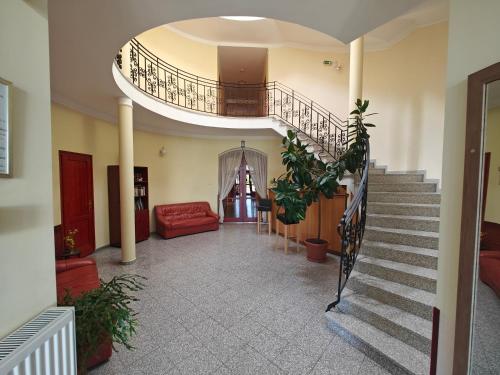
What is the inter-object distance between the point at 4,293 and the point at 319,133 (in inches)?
257

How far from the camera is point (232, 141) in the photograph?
24.3 feet

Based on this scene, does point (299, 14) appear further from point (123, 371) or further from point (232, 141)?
point (232, 141)

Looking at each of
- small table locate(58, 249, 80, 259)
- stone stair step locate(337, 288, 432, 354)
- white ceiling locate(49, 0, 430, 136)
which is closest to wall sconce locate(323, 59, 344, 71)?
white ceiling locate(49, 0, 430, 136)

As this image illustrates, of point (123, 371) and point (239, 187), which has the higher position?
point (239, 187)

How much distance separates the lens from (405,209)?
129 inches

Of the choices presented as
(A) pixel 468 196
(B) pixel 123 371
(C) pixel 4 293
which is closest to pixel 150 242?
(B) pixel 123 371

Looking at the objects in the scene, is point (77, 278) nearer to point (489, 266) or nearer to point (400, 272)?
point (489, 266)

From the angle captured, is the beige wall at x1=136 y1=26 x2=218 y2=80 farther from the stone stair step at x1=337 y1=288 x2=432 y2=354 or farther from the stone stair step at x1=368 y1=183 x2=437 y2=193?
the stone stair step at x1=337 y1=288 x2=432 y2=354

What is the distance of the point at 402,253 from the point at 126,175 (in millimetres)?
4410

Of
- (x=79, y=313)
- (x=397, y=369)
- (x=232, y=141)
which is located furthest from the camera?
(x=232, y=141)

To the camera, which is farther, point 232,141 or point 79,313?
point 232,141

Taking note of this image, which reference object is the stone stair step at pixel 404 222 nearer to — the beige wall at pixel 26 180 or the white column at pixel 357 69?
the white column at pixel 357 69

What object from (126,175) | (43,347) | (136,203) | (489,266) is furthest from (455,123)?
(136,203)

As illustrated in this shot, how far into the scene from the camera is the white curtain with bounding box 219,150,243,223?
7.45 metres
